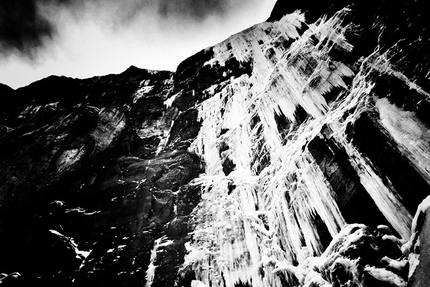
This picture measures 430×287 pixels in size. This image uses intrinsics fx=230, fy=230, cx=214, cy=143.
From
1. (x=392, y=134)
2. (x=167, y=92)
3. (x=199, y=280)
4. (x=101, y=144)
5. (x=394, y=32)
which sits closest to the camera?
(x=392, y=134)

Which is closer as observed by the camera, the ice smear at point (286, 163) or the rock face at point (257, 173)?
the rock face at point (257, 173)

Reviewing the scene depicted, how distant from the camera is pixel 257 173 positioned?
16797 millimetres

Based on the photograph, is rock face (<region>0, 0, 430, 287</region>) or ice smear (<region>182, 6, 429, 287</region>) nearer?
rock face (<region>0, 0, 430, 287</region>)

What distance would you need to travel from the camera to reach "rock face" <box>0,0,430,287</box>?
26.8 ft

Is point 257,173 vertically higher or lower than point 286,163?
higher

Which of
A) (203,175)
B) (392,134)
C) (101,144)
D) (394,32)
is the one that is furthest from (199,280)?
(394,32)

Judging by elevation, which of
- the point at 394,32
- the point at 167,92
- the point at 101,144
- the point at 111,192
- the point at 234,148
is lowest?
the point at 394,32

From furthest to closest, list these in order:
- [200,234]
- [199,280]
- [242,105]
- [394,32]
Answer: [242,105] → [200,234] → [199,280] → [394,32]

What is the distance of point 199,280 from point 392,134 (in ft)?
39.9

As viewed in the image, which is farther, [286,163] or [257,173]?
[257,173]

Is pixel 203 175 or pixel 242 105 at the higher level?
pixel 242 105

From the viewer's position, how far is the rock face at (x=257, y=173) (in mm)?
8164

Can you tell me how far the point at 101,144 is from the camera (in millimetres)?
20891

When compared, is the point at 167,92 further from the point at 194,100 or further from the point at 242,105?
the point at 242,105
